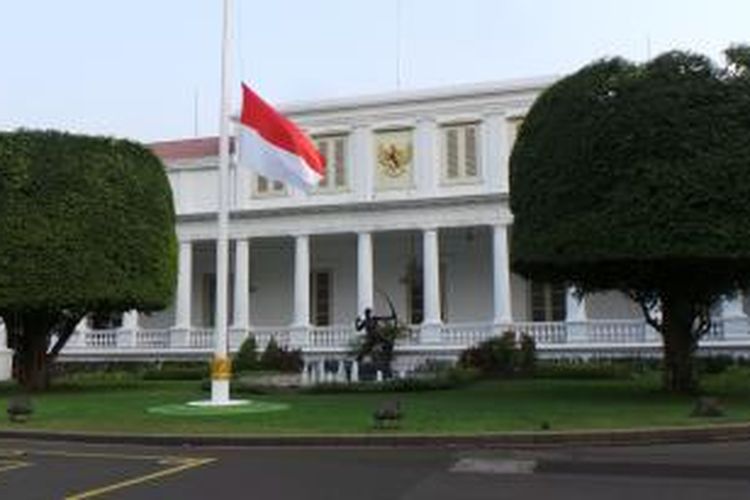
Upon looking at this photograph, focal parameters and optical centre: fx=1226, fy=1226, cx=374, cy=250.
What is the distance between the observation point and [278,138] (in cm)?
2269

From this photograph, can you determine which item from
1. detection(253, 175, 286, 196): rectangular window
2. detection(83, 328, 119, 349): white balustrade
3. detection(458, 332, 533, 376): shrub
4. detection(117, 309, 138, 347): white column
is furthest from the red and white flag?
detection(83, 328, 119, 349): white balustrade

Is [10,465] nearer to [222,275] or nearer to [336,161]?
[222,275]

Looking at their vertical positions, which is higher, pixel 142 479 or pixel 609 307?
pixel 609 307

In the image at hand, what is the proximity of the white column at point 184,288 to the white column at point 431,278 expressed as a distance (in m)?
9.09

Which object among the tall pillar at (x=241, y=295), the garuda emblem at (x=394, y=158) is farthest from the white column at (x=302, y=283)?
the garuda emblem at (x=394, y=158)

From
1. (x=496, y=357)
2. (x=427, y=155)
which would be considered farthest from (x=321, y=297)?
(x=496, y=357)

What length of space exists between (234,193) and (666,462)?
3245 centimetres

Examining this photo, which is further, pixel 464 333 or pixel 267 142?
pixel 464 333

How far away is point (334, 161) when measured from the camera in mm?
43906

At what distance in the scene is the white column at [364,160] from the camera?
1705 inches

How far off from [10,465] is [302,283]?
29.3 meters

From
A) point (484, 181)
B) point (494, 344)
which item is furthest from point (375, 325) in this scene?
point (484, 181)

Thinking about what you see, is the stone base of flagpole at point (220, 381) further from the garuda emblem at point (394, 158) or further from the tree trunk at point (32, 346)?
the garuda emblem at point (394, 158)

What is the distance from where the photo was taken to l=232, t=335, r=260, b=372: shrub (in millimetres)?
40594
